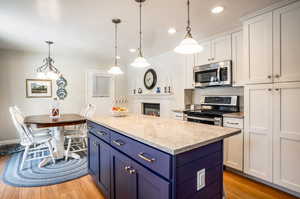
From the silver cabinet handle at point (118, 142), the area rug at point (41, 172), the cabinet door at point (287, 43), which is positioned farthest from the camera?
the area rug at point (41, 172)

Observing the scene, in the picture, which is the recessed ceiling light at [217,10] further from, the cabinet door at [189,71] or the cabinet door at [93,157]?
the cabinet door at [93,157]

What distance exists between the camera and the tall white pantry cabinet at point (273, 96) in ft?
6.39

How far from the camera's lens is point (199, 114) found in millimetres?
2994

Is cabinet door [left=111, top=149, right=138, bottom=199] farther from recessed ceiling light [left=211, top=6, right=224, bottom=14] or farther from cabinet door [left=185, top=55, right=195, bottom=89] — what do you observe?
cabinet door [left=185, top=55, right=195, bottom=89]

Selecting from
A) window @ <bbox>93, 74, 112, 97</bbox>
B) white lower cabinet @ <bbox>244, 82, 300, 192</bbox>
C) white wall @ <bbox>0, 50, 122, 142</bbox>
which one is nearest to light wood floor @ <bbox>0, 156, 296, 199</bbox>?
white lower cabinet @ <bbox>244, 82, 300, 192</bbox>

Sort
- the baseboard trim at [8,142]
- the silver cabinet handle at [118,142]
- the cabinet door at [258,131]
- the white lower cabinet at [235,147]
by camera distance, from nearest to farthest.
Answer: the silver cabinet handle at [118,142] → the cabinet door at [258,131] → the white lower cabinet at [235,147] → the baseboard trim at [8,142]

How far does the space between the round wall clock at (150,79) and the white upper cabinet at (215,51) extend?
5.32ft

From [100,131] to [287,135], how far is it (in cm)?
232

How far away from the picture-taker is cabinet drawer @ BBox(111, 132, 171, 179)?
3.36 ft

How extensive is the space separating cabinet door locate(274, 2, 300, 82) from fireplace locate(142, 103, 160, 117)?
3.04 meters

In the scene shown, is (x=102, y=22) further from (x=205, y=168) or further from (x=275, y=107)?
(x=275, y=107)

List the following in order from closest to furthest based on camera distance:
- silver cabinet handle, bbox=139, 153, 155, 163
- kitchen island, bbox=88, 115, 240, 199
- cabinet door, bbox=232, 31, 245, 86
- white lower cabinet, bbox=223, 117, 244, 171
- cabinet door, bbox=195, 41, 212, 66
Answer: kitchen island, bbox=88, 115, 240, 199 → silver cabinet handle, bbox=139, 153, 155, 163 → white lower cabinet, bbox=223, 117, 244, 171 → cabinet door, bbox=232, 31, 245, 86 → cabinet door, bbox=195, 41, 212, 66

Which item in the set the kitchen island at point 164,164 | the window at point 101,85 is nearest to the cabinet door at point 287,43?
the kitchen island at point 164,164

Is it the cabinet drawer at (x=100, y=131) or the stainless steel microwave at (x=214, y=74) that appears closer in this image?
the cabinet drawer at (x=100, y=131)
